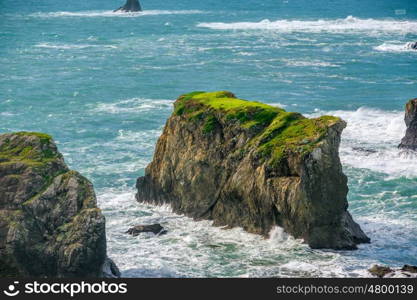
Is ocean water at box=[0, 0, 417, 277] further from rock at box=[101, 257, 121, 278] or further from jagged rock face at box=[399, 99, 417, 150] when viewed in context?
rock at box=[101, 257, 121, 278]

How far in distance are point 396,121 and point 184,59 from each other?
156 feet

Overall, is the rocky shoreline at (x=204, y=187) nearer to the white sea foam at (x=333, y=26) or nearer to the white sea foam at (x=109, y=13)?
the white sea foam at (x=333, y=26)

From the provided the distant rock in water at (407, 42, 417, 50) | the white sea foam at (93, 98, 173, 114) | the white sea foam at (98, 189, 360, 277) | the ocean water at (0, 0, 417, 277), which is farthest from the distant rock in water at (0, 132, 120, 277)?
the distant rock in water at (407, 42, 417, 50)

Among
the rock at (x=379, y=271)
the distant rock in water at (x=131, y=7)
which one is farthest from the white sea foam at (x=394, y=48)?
the rock at (x=379, y=271)

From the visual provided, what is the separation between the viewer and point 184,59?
11275 centimetres

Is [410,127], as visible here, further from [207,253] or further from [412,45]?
[412,45]

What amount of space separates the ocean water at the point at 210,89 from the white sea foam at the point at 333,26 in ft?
1.15

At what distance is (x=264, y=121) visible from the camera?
47094 millimetres

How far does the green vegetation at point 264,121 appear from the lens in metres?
43.4

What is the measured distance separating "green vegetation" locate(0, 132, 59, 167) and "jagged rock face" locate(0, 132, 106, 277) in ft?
0.59

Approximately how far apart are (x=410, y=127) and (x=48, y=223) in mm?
32822

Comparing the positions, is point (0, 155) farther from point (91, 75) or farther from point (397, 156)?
point (91, 75)

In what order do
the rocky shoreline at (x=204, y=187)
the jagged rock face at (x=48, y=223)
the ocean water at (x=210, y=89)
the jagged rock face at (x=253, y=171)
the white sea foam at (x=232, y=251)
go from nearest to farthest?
the jagged rock face at (x=48, y=223), the rocky shoreline at (x=204, y=187), the white sea foam at (x=232, y=251), the jagged rock face at (x=253, y=171), the ocean water at (x=210, y=89)

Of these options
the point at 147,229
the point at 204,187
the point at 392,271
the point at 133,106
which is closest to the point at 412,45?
the point at 133,106
